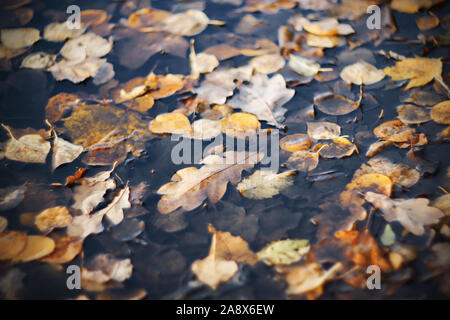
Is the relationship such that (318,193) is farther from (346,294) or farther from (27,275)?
(27,275)

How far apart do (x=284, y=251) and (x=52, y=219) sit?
93 cm

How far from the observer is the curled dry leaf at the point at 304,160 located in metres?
1.45

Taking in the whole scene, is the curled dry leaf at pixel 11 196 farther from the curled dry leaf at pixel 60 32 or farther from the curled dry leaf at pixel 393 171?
the curled dry leaf at pixel 393 171

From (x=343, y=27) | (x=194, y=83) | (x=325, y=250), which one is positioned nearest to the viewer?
(x=325, y=250)

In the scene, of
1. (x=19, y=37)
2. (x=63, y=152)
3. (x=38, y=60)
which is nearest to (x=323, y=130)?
(x=63, y=152)

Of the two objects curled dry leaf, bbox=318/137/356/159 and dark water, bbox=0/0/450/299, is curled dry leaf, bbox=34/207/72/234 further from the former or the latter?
curled dry leaf, bbox=318/137/356/159

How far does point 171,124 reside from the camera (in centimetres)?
162

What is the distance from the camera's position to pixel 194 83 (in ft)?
5.96

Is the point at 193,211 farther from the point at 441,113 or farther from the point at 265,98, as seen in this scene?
Result: the point at 441,113

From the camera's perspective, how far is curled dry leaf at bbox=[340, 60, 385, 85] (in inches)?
70.1

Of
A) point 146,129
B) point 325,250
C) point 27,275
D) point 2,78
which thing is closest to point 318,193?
point 325,250

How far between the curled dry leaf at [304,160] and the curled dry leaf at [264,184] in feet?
0.18

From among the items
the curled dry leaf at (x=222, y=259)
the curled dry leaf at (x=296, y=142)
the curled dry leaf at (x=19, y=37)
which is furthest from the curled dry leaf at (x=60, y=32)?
the curled dry leaf at (x=222, y=259)
